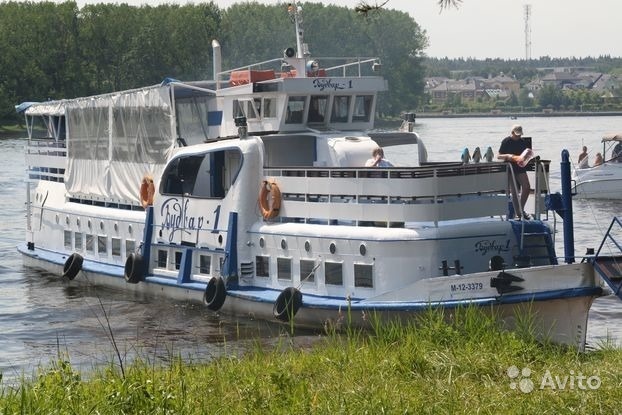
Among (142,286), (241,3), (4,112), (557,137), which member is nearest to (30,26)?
(4,112)

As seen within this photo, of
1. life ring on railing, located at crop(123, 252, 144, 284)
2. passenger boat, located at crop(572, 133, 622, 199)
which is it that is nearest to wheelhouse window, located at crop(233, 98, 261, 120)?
life ring on railing, located at crop(123, 252, 144, 284)

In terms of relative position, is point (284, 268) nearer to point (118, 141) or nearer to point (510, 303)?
point (510, 303)

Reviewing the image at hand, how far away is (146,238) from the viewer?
25.4m

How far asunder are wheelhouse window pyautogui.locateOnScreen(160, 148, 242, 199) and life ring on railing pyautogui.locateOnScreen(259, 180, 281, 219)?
2.25ft

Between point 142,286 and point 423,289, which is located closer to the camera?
point 423,289

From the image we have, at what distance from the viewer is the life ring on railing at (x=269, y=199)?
2208cm

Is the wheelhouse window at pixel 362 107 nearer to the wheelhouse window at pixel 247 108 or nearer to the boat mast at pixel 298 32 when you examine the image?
the boat mast at pixel 298 32

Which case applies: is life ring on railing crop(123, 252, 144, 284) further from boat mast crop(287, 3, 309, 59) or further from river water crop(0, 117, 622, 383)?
boat mast crop(287, 3, 309, 59)

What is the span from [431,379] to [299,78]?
36.2ft

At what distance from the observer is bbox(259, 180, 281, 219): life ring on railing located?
22078 mm

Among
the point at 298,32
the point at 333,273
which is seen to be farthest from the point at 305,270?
the point at 298,32

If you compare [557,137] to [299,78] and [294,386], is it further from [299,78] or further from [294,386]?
[294,386]

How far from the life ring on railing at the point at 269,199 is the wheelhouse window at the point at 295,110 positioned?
2.10 metres

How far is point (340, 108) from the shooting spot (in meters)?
24.8
